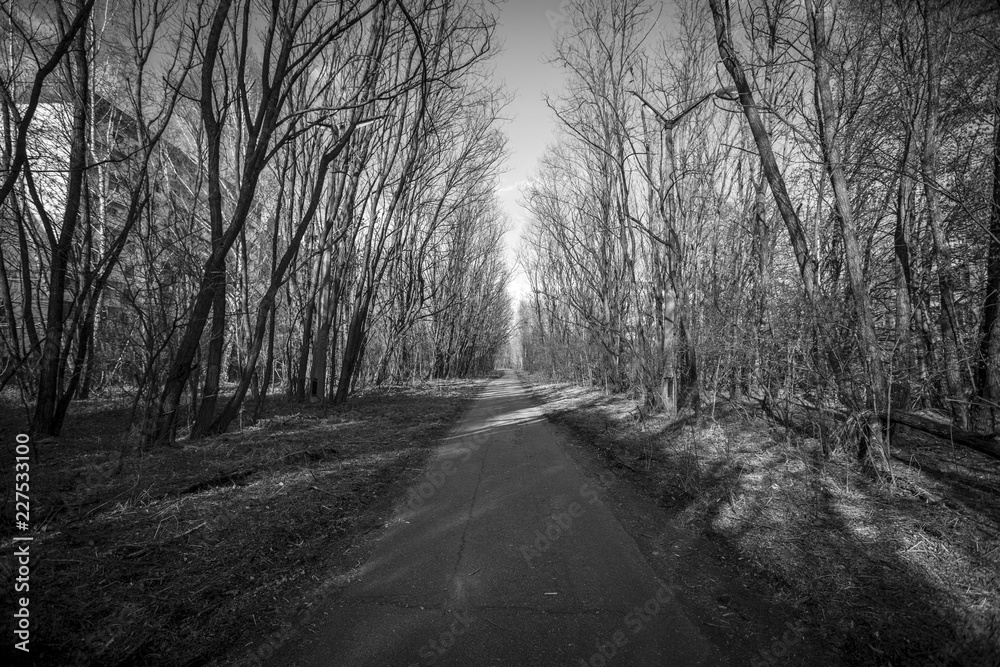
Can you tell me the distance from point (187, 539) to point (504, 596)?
2.46 metres

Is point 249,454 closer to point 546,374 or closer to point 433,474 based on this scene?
point 433,474

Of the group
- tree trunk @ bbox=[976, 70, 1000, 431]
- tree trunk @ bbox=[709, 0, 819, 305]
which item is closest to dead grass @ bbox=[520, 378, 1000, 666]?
tree trunk @ bbox=[976, 70, 1000, 431]

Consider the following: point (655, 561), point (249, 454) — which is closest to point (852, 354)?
point (655, 561)

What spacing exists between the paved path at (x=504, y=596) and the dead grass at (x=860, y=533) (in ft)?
2.98

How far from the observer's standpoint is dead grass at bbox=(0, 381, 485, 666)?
2203mm

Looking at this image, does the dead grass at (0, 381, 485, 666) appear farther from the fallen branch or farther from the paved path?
the fallen branch

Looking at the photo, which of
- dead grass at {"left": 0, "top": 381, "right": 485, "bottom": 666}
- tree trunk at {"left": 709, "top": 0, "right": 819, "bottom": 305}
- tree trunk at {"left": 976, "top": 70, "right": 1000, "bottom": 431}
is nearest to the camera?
dead grass at {"left": 0, "top": 381, "right": 485, "bottom": 666}

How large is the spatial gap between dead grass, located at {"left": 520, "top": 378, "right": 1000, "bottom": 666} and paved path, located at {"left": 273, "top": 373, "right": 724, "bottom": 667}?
0.91 metres

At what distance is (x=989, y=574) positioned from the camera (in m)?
2.81

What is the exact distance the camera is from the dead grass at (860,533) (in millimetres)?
2363

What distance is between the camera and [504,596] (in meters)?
2.74

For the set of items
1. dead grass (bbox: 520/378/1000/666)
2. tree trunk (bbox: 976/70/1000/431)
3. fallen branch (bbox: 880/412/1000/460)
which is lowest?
dead grass (bbox: 520/378/1000/666)

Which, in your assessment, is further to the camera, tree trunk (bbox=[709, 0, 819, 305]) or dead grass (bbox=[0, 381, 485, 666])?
tree trunk (bbox=[709, 0, 819, 305])

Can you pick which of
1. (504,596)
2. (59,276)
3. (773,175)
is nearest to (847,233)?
(773,175)
